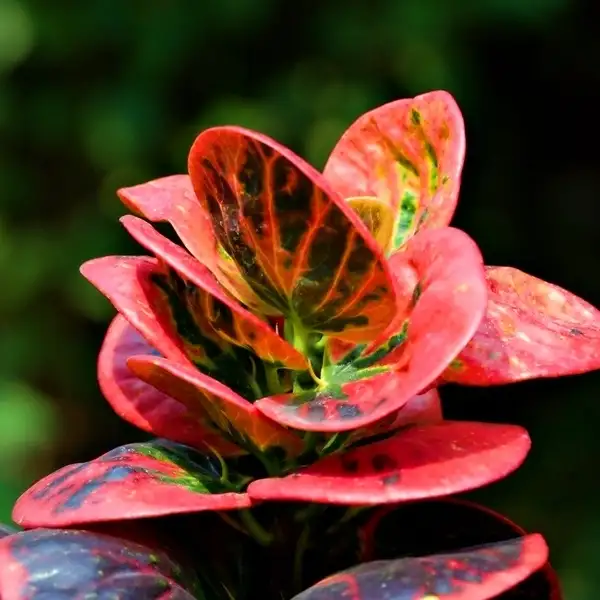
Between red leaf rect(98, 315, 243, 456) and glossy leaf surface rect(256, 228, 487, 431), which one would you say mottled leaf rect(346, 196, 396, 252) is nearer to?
glossy leaf surface rect(256, 228, 487, 431)

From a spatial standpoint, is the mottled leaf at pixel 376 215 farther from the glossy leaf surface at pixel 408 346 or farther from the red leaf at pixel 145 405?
the red leaf at pixel 145 405

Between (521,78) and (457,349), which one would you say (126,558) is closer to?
(457,349)

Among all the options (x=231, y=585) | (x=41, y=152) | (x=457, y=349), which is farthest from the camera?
(x=41, y=152)

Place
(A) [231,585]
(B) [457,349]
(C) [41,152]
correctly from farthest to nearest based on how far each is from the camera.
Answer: (C) [41,152] < (A) [231,585] < (B) [457,349]

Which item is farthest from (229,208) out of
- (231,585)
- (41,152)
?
(41,152)

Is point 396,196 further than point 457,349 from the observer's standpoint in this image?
Yes

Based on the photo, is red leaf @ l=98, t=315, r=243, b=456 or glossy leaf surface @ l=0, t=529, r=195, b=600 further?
red leaf @ l=98, t=315, r=243, b=456

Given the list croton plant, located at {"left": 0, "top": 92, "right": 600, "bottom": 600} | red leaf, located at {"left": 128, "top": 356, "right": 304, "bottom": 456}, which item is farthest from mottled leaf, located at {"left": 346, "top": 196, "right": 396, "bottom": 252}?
red leaf, located at {"left": 128, "top": 356, "right": 304, "bottom": 456}
